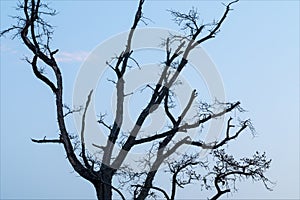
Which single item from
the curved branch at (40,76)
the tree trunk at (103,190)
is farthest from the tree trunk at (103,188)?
the curved branch at (40,76)

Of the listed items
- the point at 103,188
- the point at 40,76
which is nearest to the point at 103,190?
the point at 103,188

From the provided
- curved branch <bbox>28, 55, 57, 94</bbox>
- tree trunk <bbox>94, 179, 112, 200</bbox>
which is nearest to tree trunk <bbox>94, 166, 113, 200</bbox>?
tree trunk <bbox>94, 179, 112, 200</bbox>

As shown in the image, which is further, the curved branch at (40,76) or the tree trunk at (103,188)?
the curved branch at (40,76)

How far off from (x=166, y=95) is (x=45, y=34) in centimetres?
251

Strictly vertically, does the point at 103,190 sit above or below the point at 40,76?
below

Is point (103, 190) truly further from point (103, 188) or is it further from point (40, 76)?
point (40, 76)

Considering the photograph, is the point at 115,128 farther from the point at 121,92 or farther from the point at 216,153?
the point at 216,153

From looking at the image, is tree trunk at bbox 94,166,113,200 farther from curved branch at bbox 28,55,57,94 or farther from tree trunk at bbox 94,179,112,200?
curved branch at bbox 28,55,57,94

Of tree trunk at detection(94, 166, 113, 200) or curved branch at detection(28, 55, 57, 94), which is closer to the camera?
tree trunk at detection(94, 166, 113, 200)

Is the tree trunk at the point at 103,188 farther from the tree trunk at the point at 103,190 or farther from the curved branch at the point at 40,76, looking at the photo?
the curved branch at the point at 40,76

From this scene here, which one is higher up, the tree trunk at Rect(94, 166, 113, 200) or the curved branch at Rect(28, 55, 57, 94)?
the curved branch at Rect(28, 55, 57, 94)

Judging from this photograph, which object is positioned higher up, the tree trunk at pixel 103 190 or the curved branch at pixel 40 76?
the curved branch at pixel 40 76

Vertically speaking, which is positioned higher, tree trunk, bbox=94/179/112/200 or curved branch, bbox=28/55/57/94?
curved branch, bbox=28/55/57/94

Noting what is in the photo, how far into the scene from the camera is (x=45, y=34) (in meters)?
11.1
